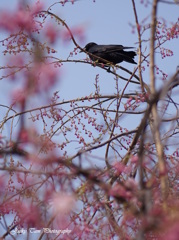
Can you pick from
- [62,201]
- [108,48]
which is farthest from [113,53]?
[62,201]

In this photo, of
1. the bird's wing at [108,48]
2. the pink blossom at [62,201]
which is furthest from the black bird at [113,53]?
the pink blossom at [62,201]

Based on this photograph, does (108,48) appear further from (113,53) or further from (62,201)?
(62,201)

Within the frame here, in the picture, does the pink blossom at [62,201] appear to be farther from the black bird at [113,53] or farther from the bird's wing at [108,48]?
the bird's wing at [108,48]

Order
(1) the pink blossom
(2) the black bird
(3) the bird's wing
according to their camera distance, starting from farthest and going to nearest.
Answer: (3) the bird's wing, (2) the black bird, (1) the pink blossom

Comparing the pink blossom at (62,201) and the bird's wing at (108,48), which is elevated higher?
the bird's wing at (108,48)

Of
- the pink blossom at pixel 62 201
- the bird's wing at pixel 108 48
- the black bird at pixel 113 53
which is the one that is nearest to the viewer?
A: the pink blossom at pixel 62 201

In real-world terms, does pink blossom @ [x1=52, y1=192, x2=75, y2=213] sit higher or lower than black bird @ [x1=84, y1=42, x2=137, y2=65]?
lower

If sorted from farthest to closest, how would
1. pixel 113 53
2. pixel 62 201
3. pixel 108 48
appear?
pixel 108 48, pixel 113 53, pixel 62 201

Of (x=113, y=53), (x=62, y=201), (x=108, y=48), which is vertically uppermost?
(x=108, y=48)

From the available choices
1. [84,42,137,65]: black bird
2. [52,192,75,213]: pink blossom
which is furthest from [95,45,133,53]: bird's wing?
[52,192,75,213]: pink blossom

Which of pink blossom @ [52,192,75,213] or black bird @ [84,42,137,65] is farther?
black bird @ [84,42,137,65]

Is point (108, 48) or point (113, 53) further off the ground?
point (108, 48)

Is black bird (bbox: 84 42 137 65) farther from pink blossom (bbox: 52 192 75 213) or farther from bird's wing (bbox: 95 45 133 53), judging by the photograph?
pink blossom (bbox: 52 192 75 213)

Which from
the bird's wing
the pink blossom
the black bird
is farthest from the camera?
the bird's wing
